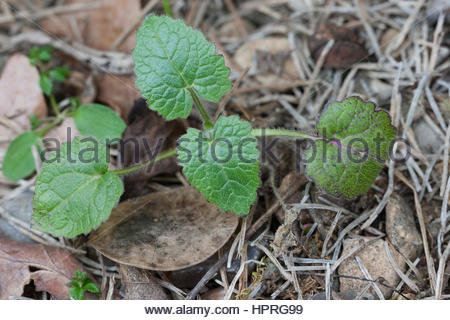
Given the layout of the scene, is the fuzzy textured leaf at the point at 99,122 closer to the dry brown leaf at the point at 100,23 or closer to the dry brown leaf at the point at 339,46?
the dry brown leaf at the point at 100,23

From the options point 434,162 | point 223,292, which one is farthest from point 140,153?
point 434,162

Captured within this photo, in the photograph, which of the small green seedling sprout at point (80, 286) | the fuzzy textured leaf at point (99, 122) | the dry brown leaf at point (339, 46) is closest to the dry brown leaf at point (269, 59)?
the dry brown leaf at point (339, 46)

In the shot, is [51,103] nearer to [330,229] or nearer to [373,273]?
[330,229]

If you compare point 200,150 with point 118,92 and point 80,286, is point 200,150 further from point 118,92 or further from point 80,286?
point 118,92

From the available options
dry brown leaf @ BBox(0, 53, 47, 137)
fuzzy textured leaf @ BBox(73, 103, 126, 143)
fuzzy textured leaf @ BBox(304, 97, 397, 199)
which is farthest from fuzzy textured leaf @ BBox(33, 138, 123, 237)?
fuzzy textured leaf @ BBox(304, 97, 397, 199)

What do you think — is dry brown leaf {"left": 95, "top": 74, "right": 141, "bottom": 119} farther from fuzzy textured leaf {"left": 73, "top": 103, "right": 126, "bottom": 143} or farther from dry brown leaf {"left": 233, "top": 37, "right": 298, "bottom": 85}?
dry brown leaf {"left": 233, "top": 37, "right": 298, "bottom": 85}

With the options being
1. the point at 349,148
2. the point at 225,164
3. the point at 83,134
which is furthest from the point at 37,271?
the point at 349,148
